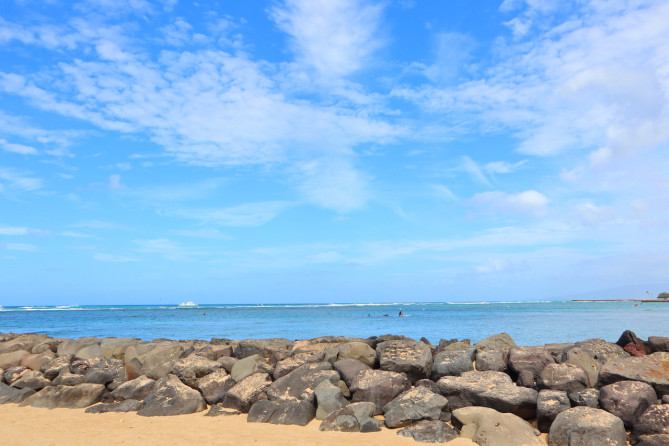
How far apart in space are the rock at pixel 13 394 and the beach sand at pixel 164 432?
1.45m

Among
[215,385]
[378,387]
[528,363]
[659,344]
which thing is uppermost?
[659,344]

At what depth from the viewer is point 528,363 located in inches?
381

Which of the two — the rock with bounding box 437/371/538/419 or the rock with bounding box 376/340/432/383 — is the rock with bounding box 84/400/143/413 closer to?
the rock with bounding box 376/340/432/383

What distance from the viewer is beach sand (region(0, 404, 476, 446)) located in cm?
807

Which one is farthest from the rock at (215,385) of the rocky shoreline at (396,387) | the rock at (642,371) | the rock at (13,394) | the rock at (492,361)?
the rock at (642,371)

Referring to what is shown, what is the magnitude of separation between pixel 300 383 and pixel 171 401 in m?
2.56

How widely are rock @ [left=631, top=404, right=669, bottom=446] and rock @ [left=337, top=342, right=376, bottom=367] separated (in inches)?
193

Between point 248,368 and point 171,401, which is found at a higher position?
point 248,368

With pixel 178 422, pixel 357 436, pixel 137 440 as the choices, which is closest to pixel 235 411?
pixel 178 422

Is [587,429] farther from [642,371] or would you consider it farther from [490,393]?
[642,371]

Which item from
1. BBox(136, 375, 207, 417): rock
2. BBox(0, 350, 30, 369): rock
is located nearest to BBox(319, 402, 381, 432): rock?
BBox(136, 375, 207, 417): rock

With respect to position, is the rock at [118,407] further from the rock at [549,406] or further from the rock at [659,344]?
the rock at [659,344]

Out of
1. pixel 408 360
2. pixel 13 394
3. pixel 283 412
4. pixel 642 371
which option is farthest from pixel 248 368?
pixel 642 371

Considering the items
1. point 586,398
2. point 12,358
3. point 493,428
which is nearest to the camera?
point 493,428
